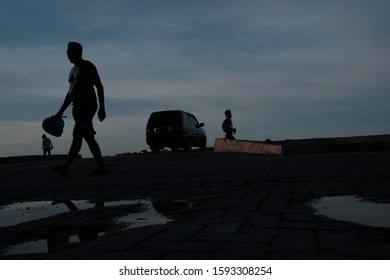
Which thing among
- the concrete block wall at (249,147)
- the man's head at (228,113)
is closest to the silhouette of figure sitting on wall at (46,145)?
the concrete block wall at (249,147)

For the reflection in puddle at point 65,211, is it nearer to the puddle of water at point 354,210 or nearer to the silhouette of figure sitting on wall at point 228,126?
the puddle of water at point 354,210

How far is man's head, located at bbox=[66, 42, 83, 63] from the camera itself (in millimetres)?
7273

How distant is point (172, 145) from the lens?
1898 centimetres

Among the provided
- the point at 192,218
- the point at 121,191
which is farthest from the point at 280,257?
the point at 121,191

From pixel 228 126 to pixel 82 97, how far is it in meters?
10.8

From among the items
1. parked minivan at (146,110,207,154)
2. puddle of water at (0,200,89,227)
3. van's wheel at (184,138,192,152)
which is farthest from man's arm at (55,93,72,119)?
van's wheel at (184,138,192,152)

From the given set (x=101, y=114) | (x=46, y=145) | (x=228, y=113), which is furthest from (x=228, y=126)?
(x=46, y=145)

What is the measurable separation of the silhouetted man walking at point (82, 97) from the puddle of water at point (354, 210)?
13.9ft

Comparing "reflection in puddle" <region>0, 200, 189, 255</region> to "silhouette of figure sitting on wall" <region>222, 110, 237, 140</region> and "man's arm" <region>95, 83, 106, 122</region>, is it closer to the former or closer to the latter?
"man's arm" <region>95, 83, 106, 122</region>

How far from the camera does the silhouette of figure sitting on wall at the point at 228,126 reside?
55.2 feet

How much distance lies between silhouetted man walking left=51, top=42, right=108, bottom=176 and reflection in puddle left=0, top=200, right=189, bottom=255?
2.38 m

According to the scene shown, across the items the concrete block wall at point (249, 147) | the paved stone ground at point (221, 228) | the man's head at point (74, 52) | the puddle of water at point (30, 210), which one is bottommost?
the puddle of water at point (30, 210)

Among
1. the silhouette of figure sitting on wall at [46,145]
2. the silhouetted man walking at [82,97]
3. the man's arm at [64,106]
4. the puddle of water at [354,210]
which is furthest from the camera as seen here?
the silhouette of figure sitting on wall at [46,145]

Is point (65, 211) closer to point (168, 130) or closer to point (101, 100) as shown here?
point (101, 100)
